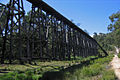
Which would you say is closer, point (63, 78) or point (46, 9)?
point (63, 78)

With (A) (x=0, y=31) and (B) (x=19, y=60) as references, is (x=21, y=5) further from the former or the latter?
(B) (x=19, y=60)

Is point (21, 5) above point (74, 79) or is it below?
above

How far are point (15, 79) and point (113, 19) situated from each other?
113 feet

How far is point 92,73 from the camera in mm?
4492

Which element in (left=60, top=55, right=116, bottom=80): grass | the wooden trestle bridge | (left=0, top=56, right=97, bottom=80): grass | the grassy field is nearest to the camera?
(left=0, top=56, right=97, bottom=80): grass

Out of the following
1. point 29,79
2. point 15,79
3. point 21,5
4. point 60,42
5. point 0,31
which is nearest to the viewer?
point 15,79

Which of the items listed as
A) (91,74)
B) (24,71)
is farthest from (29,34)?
(91,74)

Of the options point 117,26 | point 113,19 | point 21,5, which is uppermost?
point 113,19

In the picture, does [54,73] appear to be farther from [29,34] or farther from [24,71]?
[29,34]

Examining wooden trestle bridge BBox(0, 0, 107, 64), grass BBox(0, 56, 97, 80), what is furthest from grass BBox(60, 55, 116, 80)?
wooden trestle bridge BBox(0, 0, 107, 64)

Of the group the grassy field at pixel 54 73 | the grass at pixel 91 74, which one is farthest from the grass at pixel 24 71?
the grass at pixel 91 74

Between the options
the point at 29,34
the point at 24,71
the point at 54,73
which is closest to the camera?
the point at 54,73

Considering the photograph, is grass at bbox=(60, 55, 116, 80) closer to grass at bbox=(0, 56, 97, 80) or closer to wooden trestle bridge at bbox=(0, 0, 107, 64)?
grass at bbox=(0, 56, 97, 80)

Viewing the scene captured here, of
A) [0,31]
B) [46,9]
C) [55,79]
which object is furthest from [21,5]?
[55,79]
